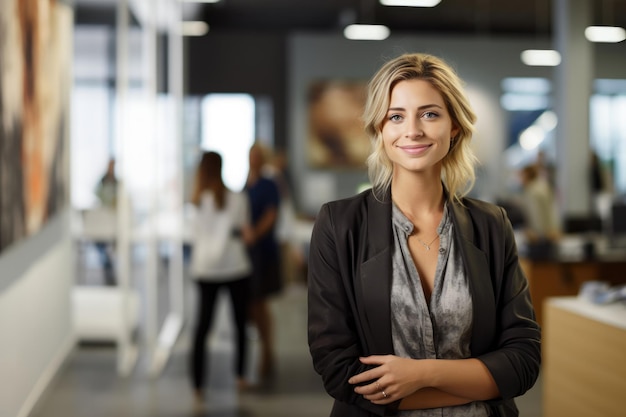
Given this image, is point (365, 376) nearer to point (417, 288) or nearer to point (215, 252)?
point (417, 288)

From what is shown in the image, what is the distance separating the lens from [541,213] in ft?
28.2

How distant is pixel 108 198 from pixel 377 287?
4264mm

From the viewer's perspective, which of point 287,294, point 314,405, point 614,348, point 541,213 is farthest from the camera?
point 287,294

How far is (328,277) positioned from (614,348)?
6.90 feet

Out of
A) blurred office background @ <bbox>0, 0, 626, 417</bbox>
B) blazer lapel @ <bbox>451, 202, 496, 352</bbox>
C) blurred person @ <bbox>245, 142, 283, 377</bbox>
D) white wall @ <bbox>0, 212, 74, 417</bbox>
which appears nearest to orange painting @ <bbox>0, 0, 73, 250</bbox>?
blurred office background @ <bbox>0, 0, 626, 417</bbox>

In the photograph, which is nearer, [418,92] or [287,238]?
[418,92]

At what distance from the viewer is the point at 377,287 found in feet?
5.80

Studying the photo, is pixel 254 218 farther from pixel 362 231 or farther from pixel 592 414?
pixel 362 231

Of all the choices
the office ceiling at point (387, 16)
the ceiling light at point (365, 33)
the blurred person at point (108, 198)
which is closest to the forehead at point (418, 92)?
the blurred person at point (108, 198)

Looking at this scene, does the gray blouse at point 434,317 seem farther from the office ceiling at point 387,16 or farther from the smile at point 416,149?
the office ceiling at point 387,16

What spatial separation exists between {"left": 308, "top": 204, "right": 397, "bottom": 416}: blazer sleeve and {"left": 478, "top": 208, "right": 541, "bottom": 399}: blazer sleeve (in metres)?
0.26

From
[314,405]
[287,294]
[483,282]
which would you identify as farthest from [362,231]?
[287,294]

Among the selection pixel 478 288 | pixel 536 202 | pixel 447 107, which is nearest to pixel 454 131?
pixel 447 107

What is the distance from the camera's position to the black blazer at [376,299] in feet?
5.81
